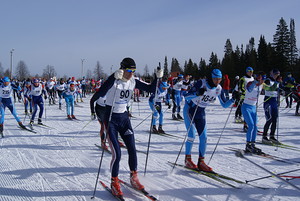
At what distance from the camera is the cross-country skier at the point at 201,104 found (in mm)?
4395

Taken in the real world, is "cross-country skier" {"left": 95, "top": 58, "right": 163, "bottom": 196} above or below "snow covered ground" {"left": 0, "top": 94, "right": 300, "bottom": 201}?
above

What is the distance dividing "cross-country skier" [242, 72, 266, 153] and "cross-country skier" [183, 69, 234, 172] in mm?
1540

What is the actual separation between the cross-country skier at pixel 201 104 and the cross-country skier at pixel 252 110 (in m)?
1.54

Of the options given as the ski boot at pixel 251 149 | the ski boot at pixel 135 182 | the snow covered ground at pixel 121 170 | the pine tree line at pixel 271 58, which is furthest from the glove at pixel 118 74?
the pine tree line at pixel 271 58

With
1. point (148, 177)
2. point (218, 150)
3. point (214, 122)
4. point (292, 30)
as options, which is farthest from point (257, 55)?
point (148, 177)

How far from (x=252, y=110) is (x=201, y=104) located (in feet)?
7.14

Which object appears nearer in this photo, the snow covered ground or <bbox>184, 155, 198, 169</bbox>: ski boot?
the snow covered ground

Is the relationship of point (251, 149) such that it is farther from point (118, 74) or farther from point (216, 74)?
point (118, 74)

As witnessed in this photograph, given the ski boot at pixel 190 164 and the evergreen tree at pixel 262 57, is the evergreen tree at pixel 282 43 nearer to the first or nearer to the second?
the evergreen tree at pixel 262 57

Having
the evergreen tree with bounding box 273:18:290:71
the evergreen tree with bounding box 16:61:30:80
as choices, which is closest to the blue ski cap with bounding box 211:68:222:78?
the evergreen tree with bounding box 273:18:290:71

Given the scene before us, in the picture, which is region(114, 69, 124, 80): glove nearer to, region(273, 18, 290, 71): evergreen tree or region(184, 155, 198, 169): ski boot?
region(184, 155, 198, 169): ski boot

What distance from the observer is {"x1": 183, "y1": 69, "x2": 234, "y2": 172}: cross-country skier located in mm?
4395

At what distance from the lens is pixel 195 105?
4629 millimetres

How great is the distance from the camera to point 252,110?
5922 mm
